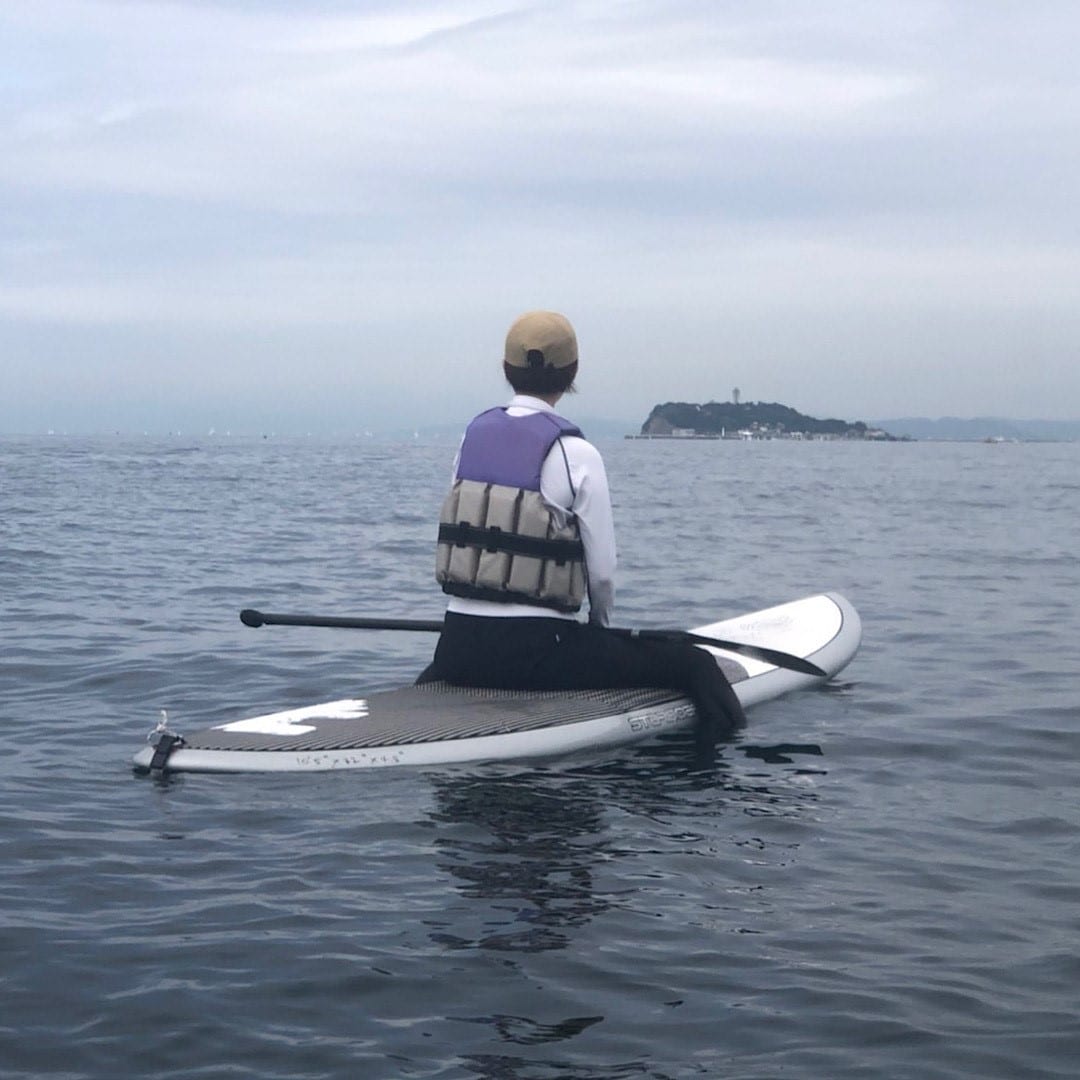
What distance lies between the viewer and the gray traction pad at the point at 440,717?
6.37m

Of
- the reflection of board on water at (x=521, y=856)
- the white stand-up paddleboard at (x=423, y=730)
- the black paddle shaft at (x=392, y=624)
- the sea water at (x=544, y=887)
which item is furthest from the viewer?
the black paddle shaft at (x=392, y=624)

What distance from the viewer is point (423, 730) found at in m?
6.47

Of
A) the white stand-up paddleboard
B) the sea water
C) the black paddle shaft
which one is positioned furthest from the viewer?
the black paddle shaft

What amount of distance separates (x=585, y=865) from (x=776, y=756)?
6.73 feet

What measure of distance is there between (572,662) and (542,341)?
1554mm

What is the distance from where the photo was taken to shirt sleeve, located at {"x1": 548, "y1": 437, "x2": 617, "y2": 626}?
257 inches

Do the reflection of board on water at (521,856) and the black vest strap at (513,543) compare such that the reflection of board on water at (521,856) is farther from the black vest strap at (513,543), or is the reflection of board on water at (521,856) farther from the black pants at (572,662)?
the black vest strap at (513,543)

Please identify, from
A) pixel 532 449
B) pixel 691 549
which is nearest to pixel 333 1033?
pixel 532 449

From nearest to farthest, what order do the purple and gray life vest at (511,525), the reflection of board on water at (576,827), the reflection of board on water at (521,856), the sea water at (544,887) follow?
the sea water at (544,887) → the reflection of board on water at (521,856) → the reflection of board on water at (576,827) → the purple and gray life vest at (511,525)

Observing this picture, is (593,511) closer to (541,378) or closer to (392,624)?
(541,378)

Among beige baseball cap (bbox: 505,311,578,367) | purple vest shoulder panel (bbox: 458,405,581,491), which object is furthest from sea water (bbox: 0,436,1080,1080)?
beige baseball cap (bbox: 505,311,578,367)

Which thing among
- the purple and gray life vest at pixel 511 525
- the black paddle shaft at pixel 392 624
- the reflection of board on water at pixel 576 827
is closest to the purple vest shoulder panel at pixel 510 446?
the purple and gray life vest at pixel 511 525

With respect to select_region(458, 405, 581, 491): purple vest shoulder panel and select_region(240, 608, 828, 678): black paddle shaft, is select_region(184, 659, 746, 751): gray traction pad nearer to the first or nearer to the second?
select_region(240, 608, 828, 678): black paddle shaft

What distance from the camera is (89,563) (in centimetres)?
1620
